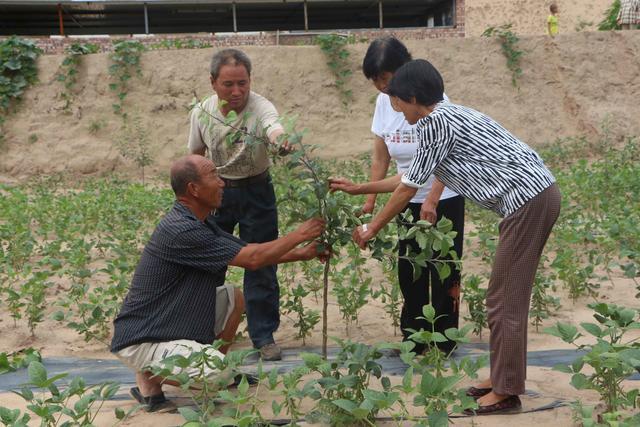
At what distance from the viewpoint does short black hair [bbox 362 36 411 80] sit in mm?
3559

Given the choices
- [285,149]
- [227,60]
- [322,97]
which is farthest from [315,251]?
[322,97]

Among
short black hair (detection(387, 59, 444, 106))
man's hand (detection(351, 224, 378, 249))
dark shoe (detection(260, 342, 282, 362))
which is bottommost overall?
dark shoe (detection(260, 342, 282, 362))

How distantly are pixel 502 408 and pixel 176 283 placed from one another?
149 centimetres

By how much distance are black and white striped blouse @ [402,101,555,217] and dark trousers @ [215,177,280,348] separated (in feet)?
3.99

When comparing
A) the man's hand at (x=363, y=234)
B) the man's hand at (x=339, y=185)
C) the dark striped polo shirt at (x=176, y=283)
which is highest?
the man's hand at (x=339, y=185)

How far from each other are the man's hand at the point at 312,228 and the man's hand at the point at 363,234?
0.15 meters

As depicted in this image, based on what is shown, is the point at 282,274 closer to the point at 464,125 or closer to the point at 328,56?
the point at 464,125

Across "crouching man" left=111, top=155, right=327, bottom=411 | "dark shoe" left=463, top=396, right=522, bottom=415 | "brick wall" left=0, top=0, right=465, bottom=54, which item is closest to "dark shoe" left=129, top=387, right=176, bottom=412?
"crouching man" left=111, top=155, right=327, bottom=411

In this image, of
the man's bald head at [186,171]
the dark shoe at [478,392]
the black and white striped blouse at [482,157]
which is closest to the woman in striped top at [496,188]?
the black and white striped blouse at [482,157]

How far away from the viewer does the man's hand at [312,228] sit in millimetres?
3113

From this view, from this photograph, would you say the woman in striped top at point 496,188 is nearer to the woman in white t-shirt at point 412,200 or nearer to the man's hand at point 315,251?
the man's hand at point 315,251

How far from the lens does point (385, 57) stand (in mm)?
3557

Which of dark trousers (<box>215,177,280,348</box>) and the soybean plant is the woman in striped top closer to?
the soybean plant

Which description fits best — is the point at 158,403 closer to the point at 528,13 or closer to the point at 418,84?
the point at 418,84
